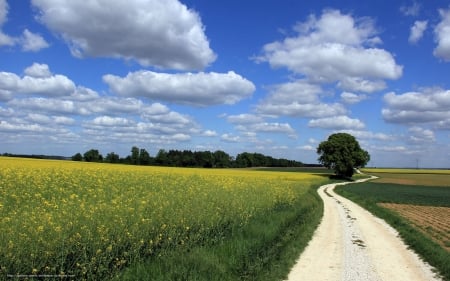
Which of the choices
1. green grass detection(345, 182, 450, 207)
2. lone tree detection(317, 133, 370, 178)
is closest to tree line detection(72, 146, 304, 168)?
lone tree detection(317, 133, 370, 178)

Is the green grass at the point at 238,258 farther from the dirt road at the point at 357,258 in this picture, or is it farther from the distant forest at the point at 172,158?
the distant forest at the point at 172,158

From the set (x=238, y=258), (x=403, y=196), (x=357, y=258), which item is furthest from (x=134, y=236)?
(x=403, y=196)

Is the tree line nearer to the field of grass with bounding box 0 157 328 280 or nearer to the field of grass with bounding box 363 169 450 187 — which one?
the field of grass with bounding box 363 169 450 187

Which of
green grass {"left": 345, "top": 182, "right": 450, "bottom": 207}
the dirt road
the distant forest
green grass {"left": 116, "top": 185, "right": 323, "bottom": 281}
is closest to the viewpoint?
green grass {"left": 116, "top": 185, "right": 323, "bottom": 281}

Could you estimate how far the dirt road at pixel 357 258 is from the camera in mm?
10180

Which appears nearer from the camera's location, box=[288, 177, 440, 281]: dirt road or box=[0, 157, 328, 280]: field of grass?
box=[0, 157, 328, 280]: field of grass

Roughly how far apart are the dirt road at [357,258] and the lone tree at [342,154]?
75.9m

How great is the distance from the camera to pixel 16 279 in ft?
21.6

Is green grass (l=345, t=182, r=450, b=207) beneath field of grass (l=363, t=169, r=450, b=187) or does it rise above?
beneath

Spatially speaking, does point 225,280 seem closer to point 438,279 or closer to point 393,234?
point 438,279

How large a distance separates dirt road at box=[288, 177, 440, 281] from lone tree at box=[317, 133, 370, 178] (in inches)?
2989

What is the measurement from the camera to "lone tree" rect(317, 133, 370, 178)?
92312mm

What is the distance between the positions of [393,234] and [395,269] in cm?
674

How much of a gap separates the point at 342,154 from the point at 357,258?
83.4m
